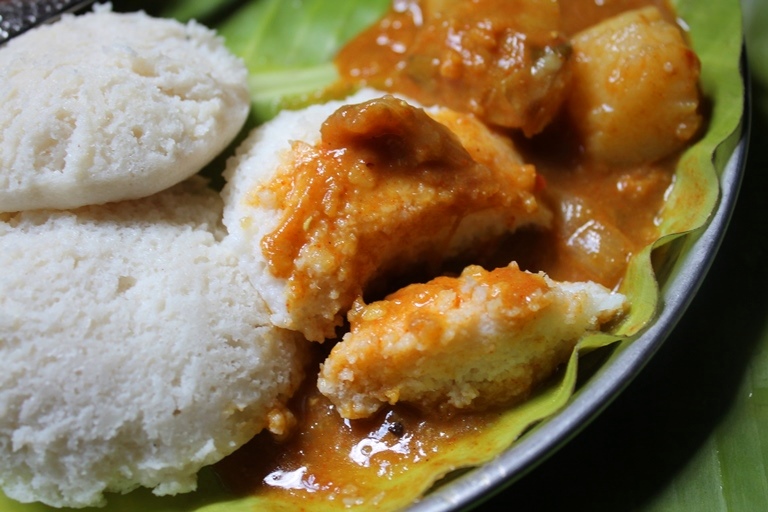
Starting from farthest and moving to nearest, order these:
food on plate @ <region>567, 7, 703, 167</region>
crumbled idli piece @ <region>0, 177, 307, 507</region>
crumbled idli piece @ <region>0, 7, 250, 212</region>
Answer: food on plate @ <region>567, 7, 703, 167</region>, crumbled idli piece @ <region>0, 7, 250, 212</region>, crumbled idli piece @ <region>0, 177, 307, 507</region>

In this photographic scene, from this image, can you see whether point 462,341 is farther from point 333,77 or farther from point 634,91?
point 333,77

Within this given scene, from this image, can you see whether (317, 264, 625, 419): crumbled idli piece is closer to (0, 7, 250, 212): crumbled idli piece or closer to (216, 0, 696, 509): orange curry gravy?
(216, 0, 696, 509): orange curry gravy

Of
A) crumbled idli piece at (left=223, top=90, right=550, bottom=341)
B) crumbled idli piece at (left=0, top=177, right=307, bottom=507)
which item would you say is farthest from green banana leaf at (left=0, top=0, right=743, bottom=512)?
crumbled idli piece at (left=223, top=90, right=550, bottom=341)

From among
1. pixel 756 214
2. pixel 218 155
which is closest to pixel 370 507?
pixel 218 155

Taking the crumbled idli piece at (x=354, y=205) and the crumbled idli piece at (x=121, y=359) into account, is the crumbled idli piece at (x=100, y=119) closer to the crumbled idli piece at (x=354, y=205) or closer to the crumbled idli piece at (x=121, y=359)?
the crumbled idli piece at (x=121, y=359)

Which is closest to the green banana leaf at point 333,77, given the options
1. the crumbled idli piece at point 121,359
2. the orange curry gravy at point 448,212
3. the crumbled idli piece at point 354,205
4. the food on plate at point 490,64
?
the orange curry gravy at point 448,212

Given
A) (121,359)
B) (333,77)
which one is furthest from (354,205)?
(333,77)
